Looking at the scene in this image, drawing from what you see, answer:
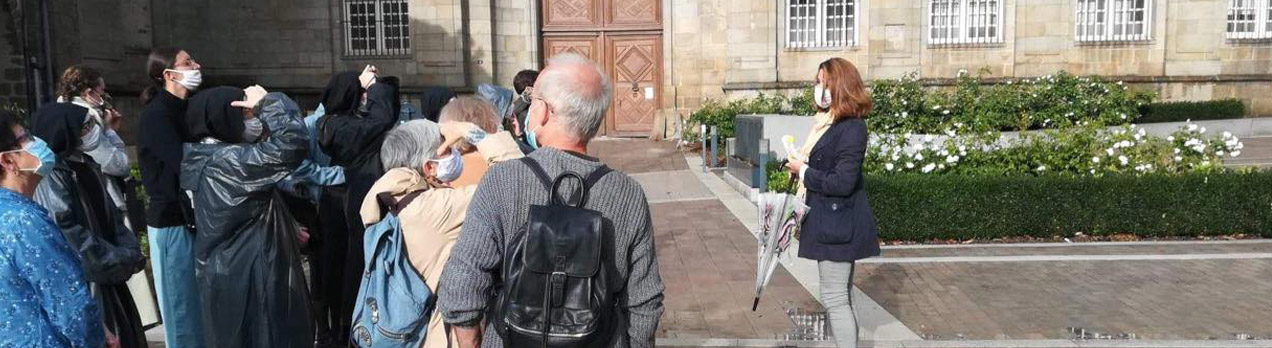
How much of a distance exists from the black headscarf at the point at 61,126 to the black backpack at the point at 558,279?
126 inches

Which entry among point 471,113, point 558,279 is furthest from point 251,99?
point 558,279

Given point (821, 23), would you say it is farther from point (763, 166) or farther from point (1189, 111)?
point (763, 166)

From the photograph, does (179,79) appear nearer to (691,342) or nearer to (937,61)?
(691,342)

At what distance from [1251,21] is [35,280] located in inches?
857

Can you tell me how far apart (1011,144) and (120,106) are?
15.9m

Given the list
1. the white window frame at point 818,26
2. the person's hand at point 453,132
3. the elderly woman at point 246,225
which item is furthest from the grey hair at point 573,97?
the white window frame at point 818,26

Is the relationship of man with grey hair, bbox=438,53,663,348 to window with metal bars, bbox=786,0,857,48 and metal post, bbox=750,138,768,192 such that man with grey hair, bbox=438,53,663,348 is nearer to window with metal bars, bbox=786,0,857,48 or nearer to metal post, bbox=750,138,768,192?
metal post, bbox=750,138,768,192

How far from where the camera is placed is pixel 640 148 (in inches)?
734

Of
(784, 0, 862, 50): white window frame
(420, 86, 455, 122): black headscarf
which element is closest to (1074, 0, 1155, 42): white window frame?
(784, 0, 862, 50): white window frame

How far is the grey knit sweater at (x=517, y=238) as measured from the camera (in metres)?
2.53

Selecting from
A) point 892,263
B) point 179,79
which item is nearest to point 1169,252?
point 892,263

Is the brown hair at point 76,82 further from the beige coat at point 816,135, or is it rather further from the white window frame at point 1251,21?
the white window frame at point 1251,21

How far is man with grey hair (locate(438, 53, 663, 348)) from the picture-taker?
8.32 feet

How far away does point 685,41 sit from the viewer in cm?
1992
